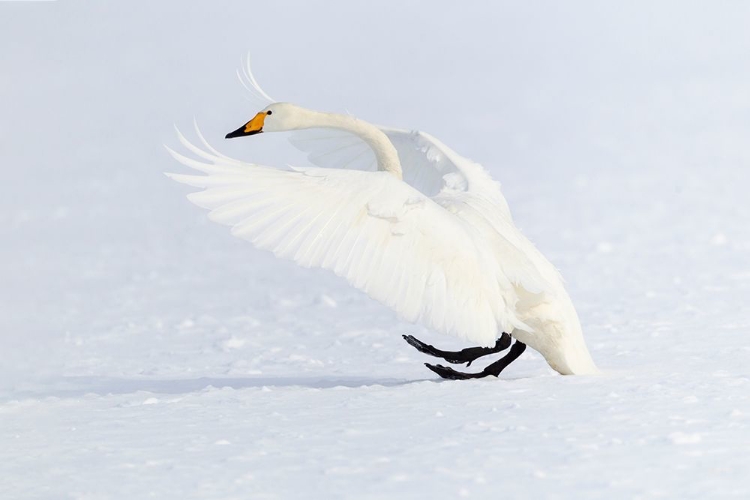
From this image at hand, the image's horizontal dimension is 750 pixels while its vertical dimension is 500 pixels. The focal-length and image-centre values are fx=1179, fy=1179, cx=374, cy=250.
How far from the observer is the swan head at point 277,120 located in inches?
259

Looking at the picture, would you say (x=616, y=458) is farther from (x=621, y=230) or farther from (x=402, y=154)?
(x=621, y=230)

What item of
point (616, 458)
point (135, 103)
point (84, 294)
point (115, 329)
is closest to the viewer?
point (616, 458)

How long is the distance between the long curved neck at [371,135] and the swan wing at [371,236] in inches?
37.1

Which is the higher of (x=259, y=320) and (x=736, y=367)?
(x=259, y=320)

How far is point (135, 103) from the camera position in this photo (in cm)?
2194

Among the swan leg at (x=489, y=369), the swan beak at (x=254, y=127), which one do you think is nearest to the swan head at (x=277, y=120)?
the swan beak at (x=254, y=127)

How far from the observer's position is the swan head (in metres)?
6.57

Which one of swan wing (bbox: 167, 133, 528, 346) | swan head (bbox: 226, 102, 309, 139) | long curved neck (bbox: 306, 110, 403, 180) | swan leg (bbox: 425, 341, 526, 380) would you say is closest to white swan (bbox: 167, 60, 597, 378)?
swan wing (bbox: 167, 133, 528, 346)

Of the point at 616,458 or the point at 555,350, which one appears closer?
the point at 616,458

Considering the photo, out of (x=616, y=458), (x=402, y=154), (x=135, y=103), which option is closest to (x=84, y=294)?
(x=402, y=154)

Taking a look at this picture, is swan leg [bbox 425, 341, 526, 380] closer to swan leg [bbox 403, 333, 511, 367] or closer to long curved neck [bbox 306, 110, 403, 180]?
swan leg [bbox 403, 333, 511, 367]

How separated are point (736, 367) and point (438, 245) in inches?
67.7

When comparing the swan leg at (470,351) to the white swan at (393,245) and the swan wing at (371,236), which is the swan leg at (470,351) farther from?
the swan wing at (371,236)

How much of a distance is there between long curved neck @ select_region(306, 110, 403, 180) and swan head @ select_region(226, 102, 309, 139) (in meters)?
0.06
